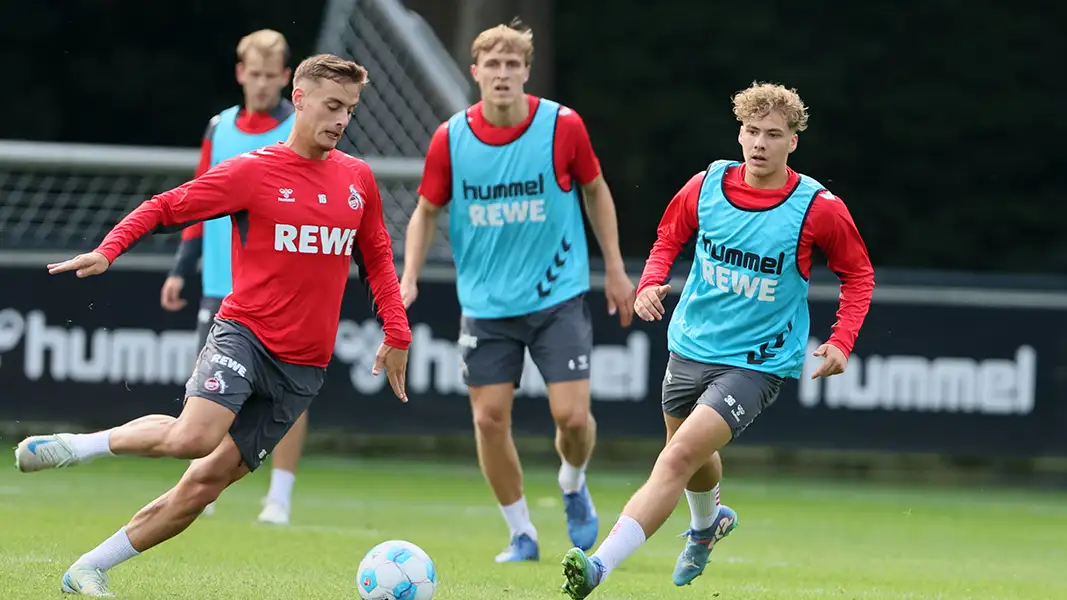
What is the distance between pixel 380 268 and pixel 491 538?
10.1ft

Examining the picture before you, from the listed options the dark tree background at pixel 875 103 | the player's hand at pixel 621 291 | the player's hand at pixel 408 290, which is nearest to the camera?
the player's hand at pixel 408 290

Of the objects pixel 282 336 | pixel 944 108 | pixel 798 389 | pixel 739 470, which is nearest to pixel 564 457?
pixel 282 336

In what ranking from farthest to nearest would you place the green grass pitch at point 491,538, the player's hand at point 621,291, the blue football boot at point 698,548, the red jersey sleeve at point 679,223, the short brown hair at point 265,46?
the short brown hair at point 265,46
the player's hand at point 621,291
the blue football boot at point 698,548
the green grass pitch at point 491,538
the red jersey sleeve at point 679,223

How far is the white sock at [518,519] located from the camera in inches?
331

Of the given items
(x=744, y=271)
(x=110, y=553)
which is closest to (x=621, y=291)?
(x=744, y=271)

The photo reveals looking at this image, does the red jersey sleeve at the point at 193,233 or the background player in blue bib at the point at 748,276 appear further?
the red jersey sleeve at the point at 193,233

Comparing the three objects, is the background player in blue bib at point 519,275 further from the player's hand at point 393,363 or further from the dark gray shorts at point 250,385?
the dark gray shorts at point 250,385

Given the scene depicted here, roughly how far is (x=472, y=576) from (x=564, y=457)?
3.83 ft

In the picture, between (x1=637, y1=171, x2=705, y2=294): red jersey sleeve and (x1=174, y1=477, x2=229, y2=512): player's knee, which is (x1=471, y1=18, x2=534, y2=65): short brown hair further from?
(x1=174, y1=477, x2=229, y2=512): player's knee

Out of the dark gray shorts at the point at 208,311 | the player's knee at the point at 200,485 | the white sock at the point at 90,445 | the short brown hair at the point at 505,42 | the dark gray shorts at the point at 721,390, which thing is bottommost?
the player's knee at the point at 200,485

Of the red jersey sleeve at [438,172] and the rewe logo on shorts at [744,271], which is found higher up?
the red jersey sleeve at [438,172]

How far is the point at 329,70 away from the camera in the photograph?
665 centimetres

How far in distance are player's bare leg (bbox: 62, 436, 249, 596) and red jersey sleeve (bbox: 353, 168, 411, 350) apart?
2.67ft

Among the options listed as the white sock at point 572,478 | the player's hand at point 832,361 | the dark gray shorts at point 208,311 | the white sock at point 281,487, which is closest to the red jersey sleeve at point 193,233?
the dark gray shorts at point 208,311
